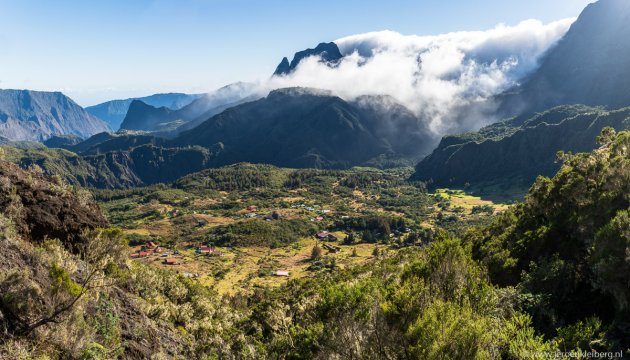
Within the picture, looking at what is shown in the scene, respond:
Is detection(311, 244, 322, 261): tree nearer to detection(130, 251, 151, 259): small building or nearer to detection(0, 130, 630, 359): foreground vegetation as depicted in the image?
detection(130, 251, 151, 259): small building

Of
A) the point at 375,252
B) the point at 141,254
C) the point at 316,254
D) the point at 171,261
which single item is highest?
the point at 141,254

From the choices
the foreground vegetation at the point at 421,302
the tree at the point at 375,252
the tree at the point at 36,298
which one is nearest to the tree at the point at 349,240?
the tree at the point at 375,252

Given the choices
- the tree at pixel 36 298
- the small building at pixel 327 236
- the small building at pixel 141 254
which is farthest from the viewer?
the small building at pixel 327 236

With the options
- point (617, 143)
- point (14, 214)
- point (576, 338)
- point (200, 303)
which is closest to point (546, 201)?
point (617, 143)

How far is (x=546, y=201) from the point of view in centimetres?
5228

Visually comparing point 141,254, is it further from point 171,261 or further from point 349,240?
point 349,240

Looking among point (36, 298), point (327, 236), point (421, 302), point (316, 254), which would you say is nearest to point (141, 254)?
point (316, 254)

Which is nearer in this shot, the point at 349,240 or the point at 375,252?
the point at 375,252

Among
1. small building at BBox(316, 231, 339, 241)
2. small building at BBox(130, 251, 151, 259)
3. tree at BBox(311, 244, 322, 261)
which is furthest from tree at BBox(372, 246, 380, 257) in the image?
small building at BBox(130, 251, 151, 259)

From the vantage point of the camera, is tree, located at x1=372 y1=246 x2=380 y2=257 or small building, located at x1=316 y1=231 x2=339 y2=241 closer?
tree, located at x1=372 y1=246 x2=380 y2=257

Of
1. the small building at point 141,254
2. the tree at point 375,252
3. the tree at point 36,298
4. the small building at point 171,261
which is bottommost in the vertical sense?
the tree at point 375,252

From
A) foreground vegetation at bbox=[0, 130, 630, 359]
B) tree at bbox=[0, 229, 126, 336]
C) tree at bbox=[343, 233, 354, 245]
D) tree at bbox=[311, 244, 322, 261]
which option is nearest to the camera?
tree at bbox=[0, 229, 126, 336]

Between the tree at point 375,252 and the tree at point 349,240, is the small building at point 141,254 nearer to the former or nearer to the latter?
the tree at point 349,240

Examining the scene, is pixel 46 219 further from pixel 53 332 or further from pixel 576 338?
pixel 576 338
